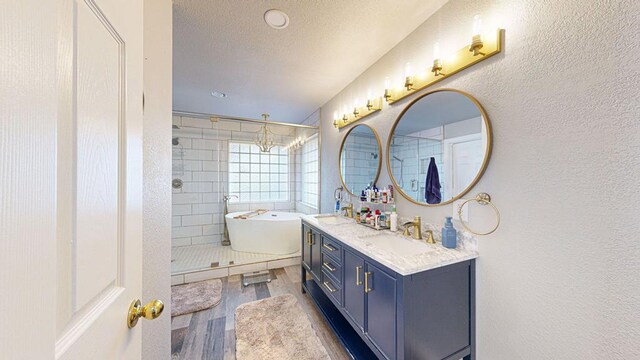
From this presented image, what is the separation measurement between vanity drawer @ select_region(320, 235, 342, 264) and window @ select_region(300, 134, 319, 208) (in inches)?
62.9

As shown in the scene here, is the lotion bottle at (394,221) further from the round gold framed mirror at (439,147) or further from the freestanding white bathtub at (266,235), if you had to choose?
the freestanding white bathtub at (266,235)

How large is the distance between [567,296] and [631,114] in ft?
2.45

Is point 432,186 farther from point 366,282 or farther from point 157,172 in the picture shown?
point 157,172

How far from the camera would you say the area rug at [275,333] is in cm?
150

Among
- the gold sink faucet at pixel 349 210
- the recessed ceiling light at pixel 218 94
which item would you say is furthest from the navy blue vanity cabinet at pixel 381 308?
the recessed ceiling light at pixel 218 94

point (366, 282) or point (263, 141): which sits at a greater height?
point (263, 141)

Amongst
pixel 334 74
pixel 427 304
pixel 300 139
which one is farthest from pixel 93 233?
pixel 300 139

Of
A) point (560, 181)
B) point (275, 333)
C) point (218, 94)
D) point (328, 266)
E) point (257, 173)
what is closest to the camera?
point (560, 181)

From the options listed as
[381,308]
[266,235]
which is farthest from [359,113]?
[266,235]

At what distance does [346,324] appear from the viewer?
1.79 meters

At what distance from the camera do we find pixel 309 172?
12.8 feet

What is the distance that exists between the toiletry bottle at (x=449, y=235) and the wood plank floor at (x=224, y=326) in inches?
40.3

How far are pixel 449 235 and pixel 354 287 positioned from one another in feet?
2.24

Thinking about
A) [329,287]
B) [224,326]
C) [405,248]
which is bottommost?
[224,326]
